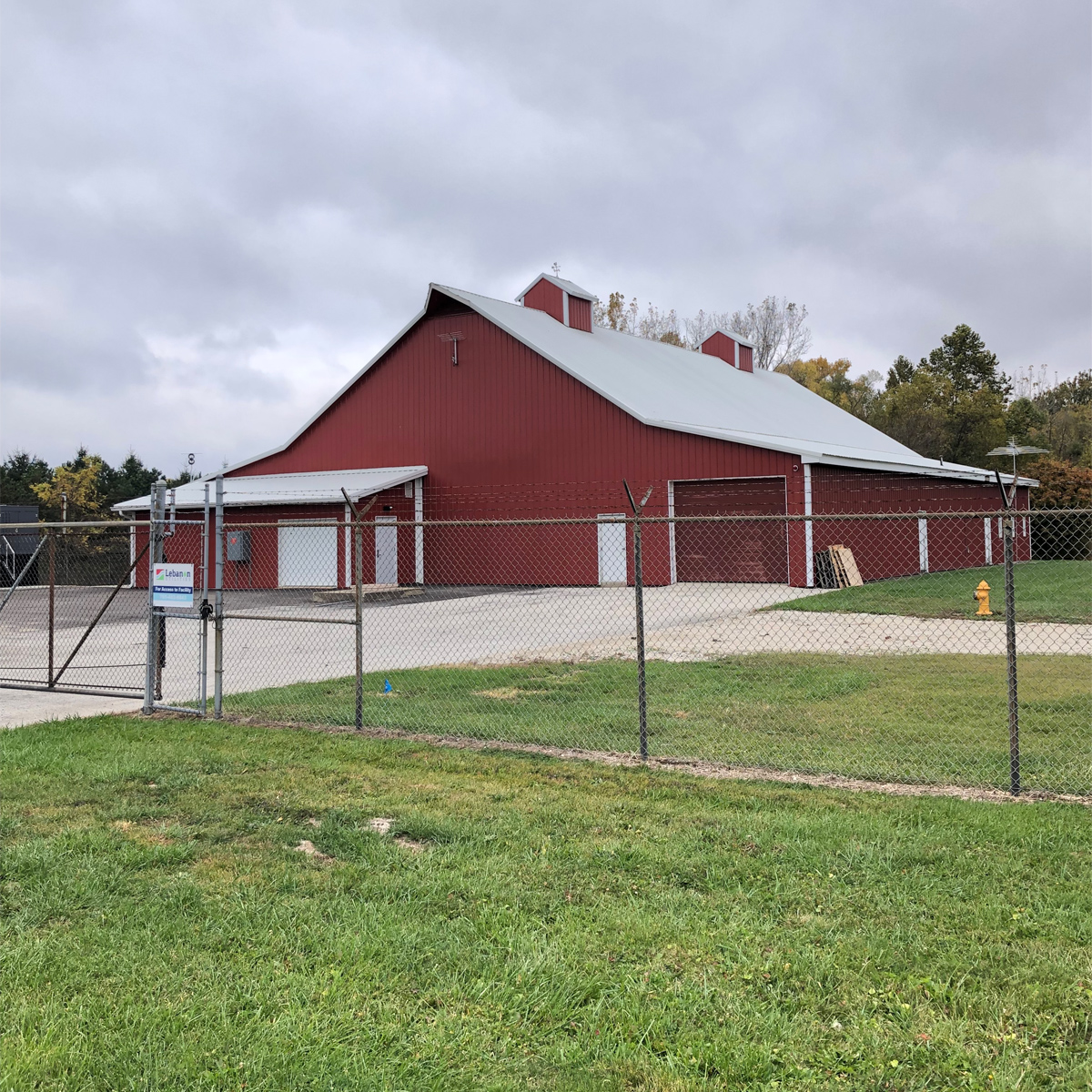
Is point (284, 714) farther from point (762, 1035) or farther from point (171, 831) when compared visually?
point (762, 1035)

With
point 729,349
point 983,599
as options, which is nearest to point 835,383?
point 729,349

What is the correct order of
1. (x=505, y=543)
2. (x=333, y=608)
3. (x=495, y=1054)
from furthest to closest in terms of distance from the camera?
(x=505, y=543), (x=333, y=608), (x=495, y=1054)

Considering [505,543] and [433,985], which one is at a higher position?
[505,543]

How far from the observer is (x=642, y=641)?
801 cm

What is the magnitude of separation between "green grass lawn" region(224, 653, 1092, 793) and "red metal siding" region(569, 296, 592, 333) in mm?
24951

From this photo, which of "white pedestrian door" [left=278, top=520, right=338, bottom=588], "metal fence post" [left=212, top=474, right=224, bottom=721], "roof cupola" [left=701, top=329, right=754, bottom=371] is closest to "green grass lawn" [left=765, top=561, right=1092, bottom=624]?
"metal fence post" [left=212, top=474, right=224, bottom=721]

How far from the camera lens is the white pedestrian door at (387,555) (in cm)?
3183

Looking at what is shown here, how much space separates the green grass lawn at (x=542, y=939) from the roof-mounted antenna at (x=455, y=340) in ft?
85.0

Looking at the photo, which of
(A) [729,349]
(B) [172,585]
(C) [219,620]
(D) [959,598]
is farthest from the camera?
(A) [729,349]

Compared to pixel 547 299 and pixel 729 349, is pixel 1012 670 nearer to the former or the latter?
pixel 547 299

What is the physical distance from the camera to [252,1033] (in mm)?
3740

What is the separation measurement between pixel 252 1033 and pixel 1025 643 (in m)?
14.3

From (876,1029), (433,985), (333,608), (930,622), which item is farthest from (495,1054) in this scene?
(333,608)

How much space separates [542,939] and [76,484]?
65.2 m
